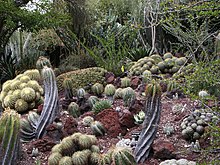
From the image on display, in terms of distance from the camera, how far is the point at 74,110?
587 centimetres

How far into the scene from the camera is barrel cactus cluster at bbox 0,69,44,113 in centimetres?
646

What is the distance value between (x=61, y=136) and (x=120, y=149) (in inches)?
83.8

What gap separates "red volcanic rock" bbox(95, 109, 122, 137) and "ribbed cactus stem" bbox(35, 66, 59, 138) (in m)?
0.63

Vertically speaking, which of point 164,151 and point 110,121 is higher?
point 110,121

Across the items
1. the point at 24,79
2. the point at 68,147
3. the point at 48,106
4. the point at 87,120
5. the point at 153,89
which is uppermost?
the point at 153,89

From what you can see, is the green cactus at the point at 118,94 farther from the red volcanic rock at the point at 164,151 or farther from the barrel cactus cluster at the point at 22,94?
the red volcanic rock at the point at 164,151

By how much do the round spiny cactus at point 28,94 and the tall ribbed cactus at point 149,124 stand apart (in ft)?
9.29

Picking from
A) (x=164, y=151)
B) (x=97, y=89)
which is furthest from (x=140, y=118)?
(x=97, y=89)

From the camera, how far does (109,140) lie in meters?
4.86

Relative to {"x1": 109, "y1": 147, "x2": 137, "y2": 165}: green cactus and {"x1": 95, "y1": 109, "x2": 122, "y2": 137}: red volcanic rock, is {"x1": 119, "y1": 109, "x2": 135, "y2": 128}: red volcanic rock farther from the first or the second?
{"x1": 109, "y1": 147, "x2": 137, "y2": 165}: green cactus

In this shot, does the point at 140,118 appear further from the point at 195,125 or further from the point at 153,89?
the point at 153,89

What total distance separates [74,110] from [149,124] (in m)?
1.93

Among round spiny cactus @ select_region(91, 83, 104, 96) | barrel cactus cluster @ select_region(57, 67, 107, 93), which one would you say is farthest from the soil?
barrel cactus cluster @ select_region(57, 67, 107, 93)

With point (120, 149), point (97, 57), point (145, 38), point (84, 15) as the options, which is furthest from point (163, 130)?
point (84, 15)
